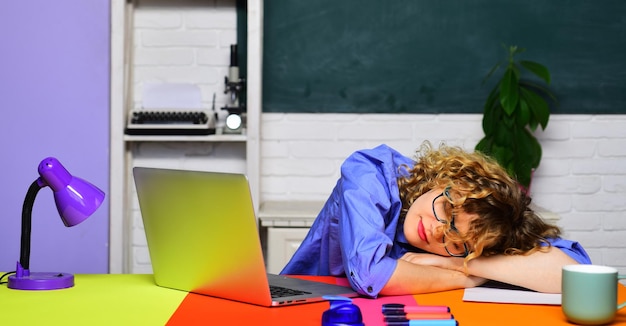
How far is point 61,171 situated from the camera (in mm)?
1615

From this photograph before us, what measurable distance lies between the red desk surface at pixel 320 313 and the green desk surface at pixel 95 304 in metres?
0.05

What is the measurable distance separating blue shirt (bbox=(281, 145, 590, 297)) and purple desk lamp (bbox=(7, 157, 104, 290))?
0.53 m

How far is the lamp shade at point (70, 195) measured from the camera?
159 cm

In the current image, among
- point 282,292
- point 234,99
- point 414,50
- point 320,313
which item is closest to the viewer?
point 320,313

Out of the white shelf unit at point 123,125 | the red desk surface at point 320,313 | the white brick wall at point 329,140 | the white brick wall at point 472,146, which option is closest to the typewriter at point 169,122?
the white shelf unit at point 123,125

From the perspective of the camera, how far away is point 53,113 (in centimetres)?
308

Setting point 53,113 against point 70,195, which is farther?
point 53,113

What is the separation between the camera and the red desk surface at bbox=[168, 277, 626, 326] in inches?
53.9

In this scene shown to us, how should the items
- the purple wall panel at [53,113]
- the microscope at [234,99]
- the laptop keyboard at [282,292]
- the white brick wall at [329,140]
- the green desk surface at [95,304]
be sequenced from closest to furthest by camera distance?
the green desk surface at [95,304], the laptop keyboard at [282,292], the purple wall panel at [53,113], the microscope at [234,99], the white brick wall at [329,140]

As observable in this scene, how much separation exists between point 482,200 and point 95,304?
0.81 metres

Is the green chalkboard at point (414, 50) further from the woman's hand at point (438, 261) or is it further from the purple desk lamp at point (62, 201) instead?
the purple desk lamp at point (62, 201)

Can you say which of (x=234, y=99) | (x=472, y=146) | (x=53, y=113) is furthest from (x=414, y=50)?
(x=53, y=113)

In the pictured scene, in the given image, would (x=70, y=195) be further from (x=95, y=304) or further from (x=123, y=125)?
(x=123, y=125)

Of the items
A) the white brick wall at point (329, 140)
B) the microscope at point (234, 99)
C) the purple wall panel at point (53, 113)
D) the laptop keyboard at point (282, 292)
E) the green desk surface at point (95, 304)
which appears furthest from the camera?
the white brick wall at point (329, 140)
